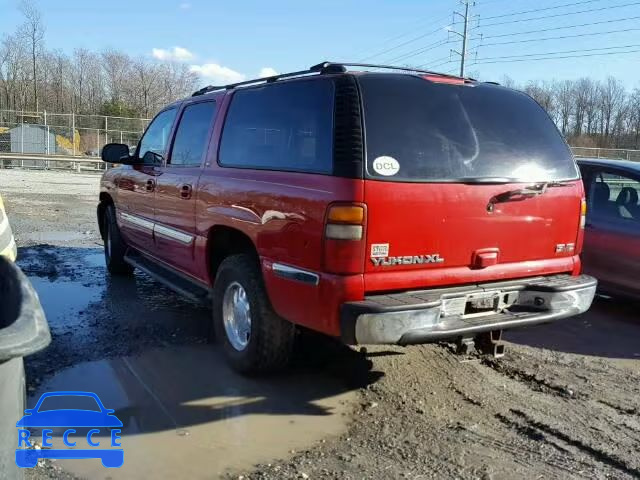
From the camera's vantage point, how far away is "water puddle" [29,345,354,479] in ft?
10.7

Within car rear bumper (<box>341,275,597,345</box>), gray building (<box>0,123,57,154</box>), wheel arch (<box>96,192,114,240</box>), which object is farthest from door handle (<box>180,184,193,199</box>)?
gray building (<box>0,123,57,154</box>)

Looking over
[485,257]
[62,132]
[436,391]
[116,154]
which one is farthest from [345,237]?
[62,132]

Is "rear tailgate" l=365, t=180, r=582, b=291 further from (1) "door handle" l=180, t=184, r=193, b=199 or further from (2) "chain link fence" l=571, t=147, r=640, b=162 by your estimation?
(2) "chain link fence" l=571, t=147, r=640, b=162

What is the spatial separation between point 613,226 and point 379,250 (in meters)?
3.95

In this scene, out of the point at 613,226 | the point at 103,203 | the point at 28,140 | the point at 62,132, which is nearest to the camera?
the point at 613,226

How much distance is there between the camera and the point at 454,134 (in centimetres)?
380

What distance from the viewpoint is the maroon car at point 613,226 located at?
607 cm

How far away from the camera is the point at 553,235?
13.7 ft

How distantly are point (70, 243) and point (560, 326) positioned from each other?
7.46m

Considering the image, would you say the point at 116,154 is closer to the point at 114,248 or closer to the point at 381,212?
the point at 114,248

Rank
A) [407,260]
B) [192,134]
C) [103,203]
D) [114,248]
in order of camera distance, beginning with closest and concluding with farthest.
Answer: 1. [407,260]
2. [192,134]
3. [114,248]
4. [103,203]

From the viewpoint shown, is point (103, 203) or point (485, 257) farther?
point (103, 203)

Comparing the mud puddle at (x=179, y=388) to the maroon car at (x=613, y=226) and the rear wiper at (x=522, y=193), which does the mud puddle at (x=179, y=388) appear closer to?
the rear wiper at (x=522, y=193)

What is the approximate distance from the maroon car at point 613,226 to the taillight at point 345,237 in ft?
12.9
